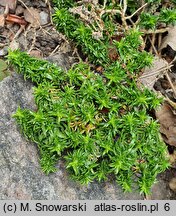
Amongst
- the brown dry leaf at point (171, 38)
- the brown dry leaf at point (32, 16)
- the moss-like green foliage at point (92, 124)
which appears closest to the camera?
the moss-like green foliage at point (92, 124)

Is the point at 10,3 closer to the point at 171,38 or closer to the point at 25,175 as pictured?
the point at 171,38

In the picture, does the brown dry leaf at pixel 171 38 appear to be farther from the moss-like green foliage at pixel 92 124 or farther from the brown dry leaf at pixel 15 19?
the brown dry leaf at pixel 15 19

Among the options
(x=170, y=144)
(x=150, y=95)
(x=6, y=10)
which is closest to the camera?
(x=150, y=95)

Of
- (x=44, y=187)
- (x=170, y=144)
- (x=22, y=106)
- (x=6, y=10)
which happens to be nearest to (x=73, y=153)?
(x=44, y=187)

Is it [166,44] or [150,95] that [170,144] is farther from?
[166,44]

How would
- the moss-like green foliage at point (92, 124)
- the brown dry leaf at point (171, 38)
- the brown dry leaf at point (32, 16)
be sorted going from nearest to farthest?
1. the moss-like green foliage at point (92, 124)
2. the brown dry leaf at point (171, 38)
3. the brown dry leaf at point (32, 16)

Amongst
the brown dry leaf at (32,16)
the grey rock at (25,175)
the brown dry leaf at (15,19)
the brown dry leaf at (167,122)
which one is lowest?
the grey rock at (25,175)

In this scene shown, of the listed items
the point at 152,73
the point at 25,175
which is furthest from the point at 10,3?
the point at 25,175

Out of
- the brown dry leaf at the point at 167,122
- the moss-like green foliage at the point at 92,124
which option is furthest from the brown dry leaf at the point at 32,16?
the brown dry leaf at the point at 167,122
